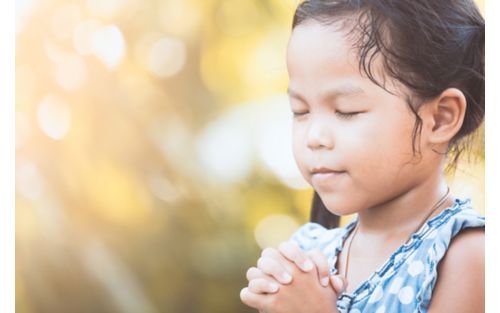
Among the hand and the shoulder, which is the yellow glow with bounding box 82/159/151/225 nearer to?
the hand

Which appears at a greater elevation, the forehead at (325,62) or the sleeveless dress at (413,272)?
the forehead at (325,62)

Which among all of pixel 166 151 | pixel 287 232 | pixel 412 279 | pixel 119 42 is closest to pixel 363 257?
pixel 412 279

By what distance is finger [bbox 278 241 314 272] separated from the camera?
0.81 metres

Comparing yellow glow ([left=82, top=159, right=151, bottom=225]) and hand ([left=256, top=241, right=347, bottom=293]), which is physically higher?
yellow glow ([left=82, top=159, right=151, bottom=225])

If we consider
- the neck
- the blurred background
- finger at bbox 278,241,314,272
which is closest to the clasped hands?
finger at bbox 278,241,314,272

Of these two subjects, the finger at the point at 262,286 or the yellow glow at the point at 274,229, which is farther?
the yellow glow at the point at 274,229

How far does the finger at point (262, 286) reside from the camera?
0.81 meters

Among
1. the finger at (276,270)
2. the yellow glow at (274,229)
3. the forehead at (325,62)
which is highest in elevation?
the yellow glow at (274,229)

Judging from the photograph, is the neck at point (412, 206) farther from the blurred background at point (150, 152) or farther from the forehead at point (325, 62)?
the blurred background at point (150, 152)

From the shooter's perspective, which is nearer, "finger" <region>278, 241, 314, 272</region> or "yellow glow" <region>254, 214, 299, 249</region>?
"finger" <region>278, 241, 314, 272</region>

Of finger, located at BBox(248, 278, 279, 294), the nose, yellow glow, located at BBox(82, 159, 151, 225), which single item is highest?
yellow glow, located at BBox(82, 159, 151, 225)

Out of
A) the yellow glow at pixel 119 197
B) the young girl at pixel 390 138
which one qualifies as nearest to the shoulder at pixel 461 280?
the young girl at pixel 390 138

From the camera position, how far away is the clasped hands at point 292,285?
31.9 inches

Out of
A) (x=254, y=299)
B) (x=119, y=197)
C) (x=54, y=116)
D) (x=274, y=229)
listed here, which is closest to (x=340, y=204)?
(x=254, y=299)
